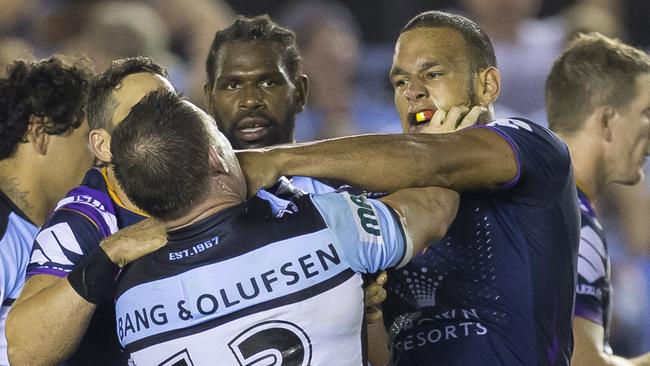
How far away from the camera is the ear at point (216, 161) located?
7.57 feet

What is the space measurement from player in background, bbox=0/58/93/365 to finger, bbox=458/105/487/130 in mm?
1403

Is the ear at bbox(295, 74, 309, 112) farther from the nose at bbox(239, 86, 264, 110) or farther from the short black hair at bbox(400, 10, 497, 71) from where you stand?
the short black hair at bbox(400, 10, 497, 71)

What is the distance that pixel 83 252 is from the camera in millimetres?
2814

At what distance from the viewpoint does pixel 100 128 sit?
3160 mm

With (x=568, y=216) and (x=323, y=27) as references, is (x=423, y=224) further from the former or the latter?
(x=323, y=27)

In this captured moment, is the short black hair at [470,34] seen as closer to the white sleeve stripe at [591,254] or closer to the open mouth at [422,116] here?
the open mouth at [422,116]

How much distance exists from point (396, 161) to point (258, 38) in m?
1.57

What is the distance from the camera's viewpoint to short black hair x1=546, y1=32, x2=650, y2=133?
3.99m

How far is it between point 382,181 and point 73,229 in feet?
2.88

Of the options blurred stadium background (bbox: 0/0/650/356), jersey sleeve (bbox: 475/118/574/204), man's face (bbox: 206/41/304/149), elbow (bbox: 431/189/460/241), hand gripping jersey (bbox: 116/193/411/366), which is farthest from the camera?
blurred stadium background (bbox: 0/0/650/356)

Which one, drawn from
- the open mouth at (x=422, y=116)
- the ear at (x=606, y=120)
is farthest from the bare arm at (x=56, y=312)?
the ear at (x=606, y=120)

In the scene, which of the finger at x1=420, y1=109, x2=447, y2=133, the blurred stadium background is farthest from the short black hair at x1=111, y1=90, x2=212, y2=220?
the blurred stadium background

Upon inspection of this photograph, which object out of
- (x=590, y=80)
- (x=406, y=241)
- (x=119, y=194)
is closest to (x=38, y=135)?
(x=119, y=194)

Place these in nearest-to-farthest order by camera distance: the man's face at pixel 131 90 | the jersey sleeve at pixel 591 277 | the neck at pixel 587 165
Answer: the man's face at pixel 131 90 < the jersey sleeve at pixel 591 277 < the neck at pixel 587 165
